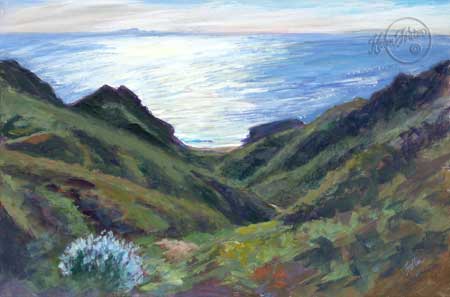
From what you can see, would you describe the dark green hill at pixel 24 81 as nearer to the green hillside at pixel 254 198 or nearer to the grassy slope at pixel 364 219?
the green hillside at pixel 254 198

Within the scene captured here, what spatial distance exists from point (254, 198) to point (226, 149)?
0.48m

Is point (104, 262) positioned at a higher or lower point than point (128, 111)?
lower

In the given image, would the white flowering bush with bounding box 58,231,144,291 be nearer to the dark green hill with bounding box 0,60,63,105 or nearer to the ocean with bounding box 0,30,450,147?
the ocean with bounding box 0,30,450,147

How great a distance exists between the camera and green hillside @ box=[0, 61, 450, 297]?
16.9 ft

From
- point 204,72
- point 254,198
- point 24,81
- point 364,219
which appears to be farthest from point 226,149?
point 24,81

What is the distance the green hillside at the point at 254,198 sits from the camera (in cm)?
514

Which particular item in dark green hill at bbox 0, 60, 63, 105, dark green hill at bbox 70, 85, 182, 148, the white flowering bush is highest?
dark green hill at bbox 0, 60, 63, 105

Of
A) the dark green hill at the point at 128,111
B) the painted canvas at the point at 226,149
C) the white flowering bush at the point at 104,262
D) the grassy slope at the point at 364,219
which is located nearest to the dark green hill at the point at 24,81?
the painted canvas at the point at 226,149

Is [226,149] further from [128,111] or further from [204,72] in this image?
[128,111]

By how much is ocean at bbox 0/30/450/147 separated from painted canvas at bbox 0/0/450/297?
0.04ft

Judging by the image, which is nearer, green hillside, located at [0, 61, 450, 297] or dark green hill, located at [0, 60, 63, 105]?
green hillside, located at [0, 61, 450, 297]

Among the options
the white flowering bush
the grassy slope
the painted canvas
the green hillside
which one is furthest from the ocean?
the white flowering bush

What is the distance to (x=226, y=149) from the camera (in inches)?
219

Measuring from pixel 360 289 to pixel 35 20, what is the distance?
3.50 m
